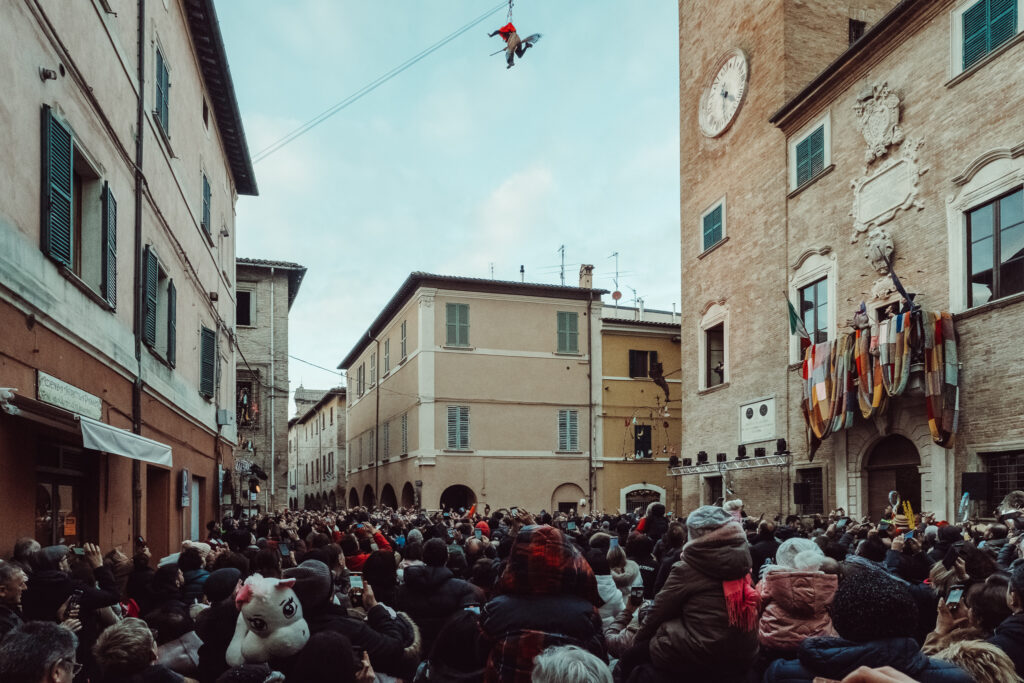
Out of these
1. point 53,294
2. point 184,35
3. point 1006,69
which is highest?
point 184,35

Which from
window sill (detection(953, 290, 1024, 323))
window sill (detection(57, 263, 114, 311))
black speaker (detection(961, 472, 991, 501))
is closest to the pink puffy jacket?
window sill (detection(57, 263, 114, 311))

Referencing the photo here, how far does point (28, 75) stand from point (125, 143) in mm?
3489

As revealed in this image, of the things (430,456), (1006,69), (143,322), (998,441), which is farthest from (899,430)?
(430,456)

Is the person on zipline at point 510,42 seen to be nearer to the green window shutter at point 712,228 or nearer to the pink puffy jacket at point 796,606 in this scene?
the pink puffy jacket at point 796,606

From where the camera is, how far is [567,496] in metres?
32.5

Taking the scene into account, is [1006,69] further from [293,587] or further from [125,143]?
[293,587]

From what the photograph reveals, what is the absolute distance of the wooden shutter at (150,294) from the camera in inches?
463

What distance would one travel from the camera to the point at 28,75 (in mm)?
7441

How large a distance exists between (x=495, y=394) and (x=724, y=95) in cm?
1411

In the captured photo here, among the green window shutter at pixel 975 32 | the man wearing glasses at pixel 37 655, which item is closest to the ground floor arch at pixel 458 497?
the green window shutter at pixel 975 32

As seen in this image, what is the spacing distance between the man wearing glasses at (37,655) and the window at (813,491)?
60.7 ft

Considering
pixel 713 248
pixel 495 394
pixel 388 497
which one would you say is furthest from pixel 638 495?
pixel 713 248

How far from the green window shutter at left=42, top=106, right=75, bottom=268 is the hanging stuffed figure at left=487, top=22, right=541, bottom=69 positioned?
251 inches

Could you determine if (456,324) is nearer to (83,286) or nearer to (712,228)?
(712,228)
